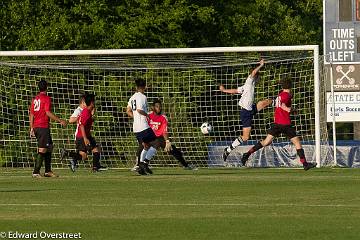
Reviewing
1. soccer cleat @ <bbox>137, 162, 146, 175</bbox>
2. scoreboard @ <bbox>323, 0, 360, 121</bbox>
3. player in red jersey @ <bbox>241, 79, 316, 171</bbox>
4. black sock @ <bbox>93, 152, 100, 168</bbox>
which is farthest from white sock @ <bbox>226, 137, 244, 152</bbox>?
scoreboard @ <bbox>323, 0, 360, 121</bbox>

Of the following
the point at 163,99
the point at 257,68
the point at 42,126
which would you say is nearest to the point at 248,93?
the point at 257,68

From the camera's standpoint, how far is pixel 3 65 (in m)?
32.3

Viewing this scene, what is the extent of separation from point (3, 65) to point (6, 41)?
11.4 m

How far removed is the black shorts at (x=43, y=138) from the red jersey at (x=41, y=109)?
0.09 metres

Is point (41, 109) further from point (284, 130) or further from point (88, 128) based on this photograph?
point (284, 130)

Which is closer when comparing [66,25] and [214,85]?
[214,85]

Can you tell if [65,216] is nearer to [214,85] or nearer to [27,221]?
[27,221]

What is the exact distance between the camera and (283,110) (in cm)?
2719

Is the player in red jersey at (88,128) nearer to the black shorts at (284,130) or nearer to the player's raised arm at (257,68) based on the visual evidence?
the player's raised arm at (257,68)

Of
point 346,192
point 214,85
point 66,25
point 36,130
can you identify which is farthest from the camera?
point 66,25

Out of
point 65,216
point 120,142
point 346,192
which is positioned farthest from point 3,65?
point 65,216

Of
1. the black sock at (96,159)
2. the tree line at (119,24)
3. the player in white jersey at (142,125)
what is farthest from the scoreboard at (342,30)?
the tree line at (119,24)

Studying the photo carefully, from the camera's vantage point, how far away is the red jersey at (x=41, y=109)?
24.3 m

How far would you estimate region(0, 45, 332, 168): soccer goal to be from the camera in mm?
33250
